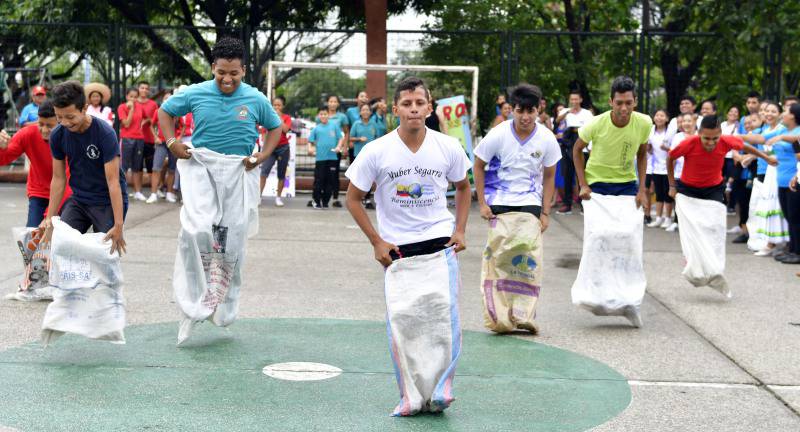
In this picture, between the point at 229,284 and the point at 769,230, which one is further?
the point at 769,230

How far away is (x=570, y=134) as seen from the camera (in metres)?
16.2

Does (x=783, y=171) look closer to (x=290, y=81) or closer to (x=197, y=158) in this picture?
(x=197, y=158)

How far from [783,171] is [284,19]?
13.7m

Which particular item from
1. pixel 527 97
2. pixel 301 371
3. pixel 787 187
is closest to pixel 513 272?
pixel 527 97

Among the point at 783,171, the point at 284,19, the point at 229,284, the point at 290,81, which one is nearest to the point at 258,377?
the point at 229,284

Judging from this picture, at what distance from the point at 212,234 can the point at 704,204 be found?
4.51 meters

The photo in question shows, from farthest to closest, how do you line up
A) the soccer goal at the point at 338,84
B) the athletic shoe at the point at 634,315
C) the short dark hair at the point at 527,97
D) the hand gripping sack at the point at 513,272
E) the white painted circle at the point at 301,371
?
the soccer goal at the point at 338,84 → the athletic shoe at the point at 634,315 → the hand gripping sack at the point at 513,272 → the short dark hair at the point at 527,97 → the white painted circle at the point at 301,371

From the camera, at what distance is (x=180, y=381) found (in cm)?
588

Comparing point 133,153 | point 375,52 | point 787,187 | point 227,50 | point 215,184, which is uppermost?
point 375,52

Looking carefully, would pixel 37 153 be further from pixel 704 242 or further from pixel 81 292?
pixel 704 242

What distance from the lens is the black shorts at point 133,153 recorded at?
16.8m

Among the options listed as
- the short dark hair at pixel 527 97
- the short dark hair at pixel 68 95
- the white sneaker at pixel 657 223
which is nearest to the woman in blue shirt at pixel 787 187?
the white sneaker at pixel 657 223

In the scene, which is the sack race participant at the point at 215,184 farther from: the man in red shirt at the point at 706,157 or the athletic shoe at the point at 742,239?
the athletic shoe at the point at 742,239

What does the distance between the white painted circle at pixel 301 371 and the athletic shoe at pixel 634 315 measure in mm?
2539
